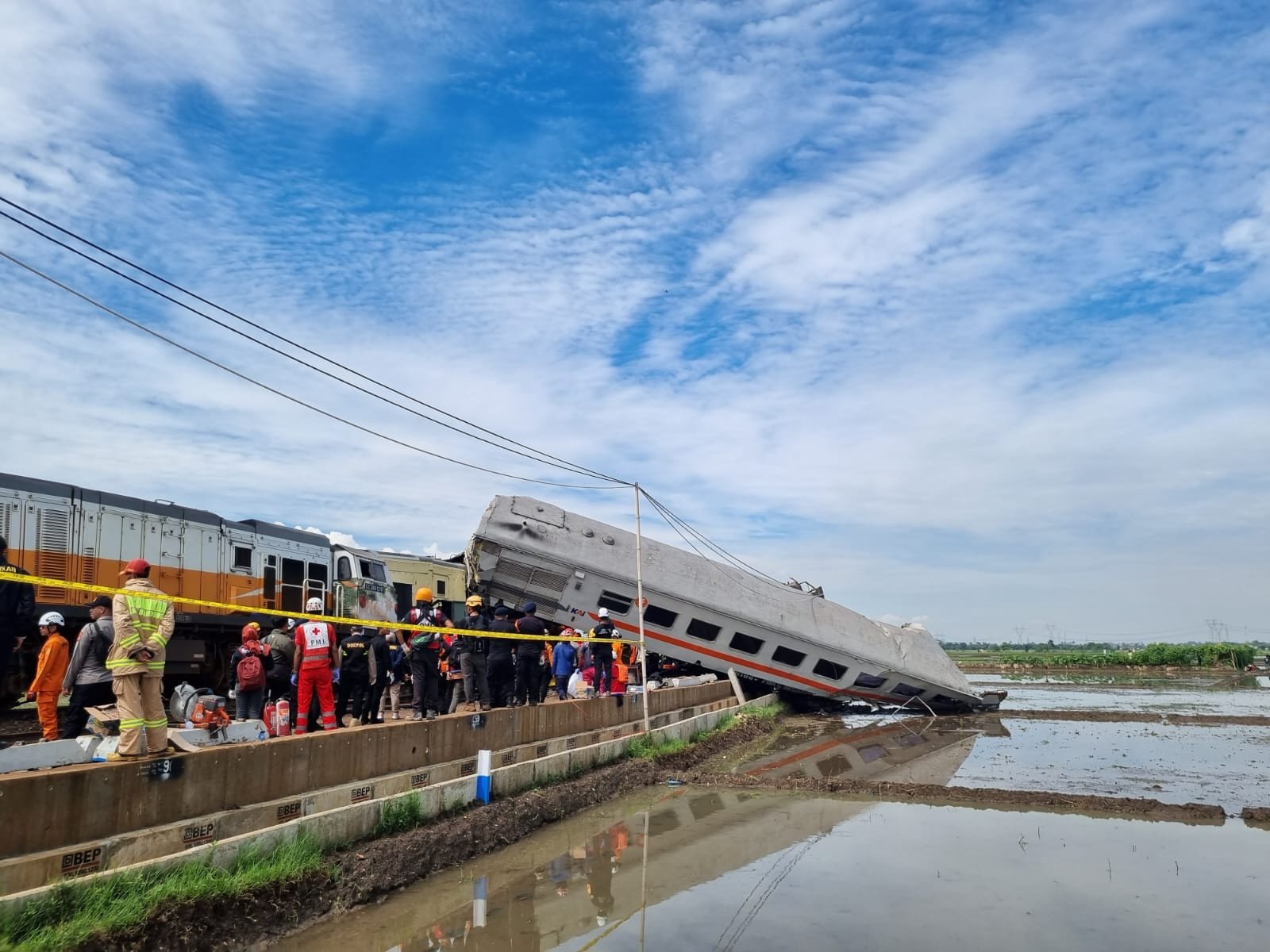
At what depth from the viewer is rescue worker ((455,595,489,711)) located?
1220cm

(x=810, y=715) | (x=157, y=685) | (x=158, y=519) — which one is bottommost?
(x=810, y=715)

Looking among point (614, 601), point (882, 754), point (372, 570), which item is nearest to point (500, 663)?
point (882, 754)

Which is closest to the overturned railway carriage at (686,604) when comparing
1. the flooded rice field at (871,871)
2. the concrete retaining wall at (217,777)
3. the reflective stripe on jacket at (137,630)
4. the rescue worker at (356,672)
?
the flooded rice field at (871,871)

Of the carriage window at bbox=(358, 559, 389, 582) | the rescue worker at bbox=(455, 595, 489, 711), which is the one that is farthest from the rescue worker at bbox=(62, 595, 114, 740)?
the carriage window at bbox=(358, 559, 389, 582)

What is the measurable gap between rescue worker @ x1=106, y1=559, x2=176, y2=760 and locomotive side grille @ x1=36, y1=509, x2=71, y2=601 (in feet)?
30.5

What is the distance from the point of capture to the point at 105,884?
606cm

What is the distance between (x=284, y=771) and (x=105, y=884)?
2366mm

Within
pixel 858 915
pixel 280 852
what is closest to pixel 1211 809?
pixel 858 915

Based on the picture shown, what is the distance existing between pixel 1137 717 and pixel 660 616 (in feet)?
45.1

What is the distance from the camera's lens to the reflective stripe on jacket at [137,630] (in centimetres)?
670

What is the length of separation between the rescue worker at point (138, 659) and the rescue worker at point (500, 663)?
5.46 m

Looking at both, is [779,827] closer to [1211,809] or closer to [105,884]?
[1211,809]

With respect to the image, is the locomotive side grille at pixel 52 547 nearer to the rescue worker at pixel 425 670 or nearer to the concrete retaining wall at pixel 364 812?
the rescue worker at pixel 425 670

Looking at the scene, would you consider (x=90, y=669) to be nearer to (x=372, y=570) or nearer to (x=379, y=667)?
(x=379, y=667)
